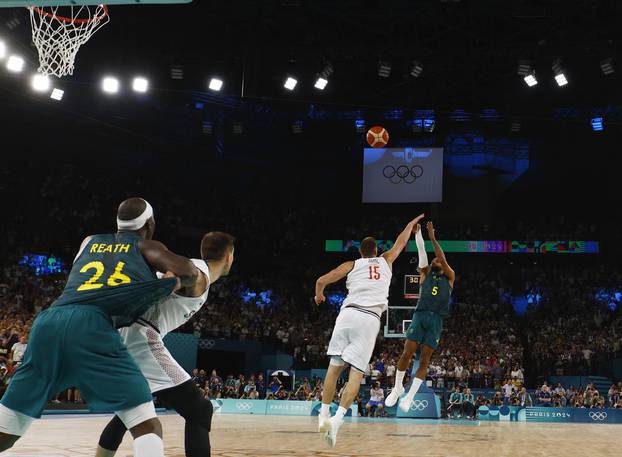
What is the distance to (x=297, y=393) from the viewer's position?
23000mm

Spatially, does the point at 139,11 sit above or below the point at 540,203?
above

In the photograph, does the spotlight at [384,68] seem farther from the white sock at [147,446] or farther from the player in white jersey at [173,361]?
the white sock at [147,446]

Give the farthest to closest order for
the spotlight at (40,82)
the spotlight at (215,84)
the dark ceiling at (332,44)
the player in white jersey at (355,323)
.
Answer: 1. the spotlight at (215,84)
2. the spotlight at (40,82)
3. the dark ceiling at (332,44)
4. the player in white jersey at (355,323)

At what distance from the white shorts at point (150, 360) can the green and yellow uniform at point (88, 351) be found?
0.61 m

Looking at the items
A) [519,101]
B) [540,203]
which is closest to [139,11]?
[519,101]

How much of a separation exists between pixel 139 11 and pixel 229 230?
14.3 meters

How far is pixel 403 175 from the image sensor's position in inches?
1204

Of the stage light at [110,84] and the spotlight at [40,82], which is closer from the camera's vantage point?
the spotlight at [40,82]

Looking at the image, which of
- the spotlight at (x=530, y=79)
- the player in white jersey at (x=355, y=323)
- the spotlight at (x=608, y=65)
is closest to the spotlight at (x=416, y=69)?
the spotlight at (x=530, y=79)

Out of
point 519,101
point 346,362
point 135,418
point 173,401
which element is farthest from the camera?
point 519,101

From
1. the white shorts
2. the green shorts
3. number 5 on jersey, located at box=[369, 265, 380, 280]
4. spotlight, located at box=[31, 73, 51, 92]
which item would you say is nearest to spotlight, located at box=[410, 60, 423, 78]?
spotlight, located at box=[31, 73, 51, 92]

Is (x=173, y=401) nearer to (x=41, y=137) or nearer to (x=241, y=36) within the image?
(x=241, y=36)

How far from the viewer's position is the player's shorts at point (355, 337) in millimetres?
7098

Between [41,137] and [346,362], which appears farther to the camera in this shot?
[41,137]
